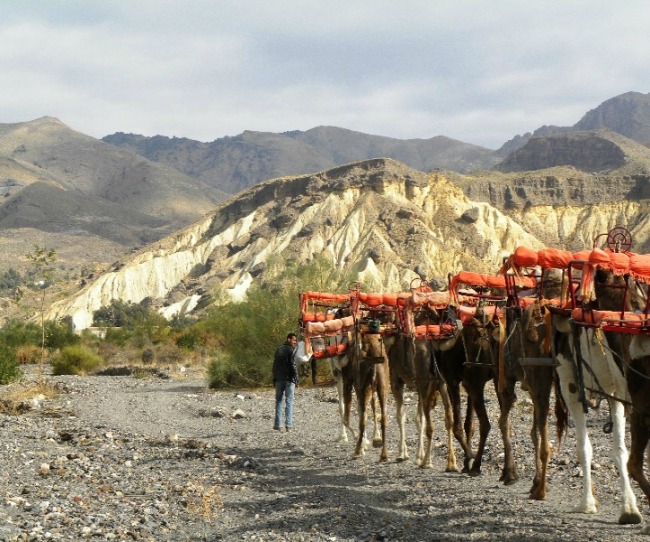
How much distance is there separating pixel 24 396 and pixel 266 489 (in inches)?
674

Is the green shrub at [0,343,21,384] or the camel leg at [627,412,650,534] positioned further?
the green shrub at [0,343,21,384]

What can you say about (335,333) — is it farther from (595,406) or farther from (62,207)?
(62,207)

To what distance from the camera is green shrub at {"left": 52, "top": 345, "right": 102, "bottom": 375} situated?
42781mm

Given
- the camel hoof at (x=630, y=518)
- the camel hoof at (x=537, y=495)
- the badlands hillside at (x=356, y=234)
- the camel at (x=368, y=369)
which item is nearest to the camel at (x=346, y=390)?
the camel at (x=368, y=369)

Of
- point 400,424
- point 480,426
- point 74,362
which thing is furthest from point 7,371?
point 480,426

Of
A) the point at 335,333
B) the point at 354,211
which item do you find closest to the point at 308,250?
→ the point at 354,211

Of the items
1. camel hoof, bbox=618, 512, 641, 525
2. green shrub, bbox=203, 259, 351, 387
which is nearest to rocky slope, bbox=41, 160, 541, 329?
green shrub, bbox=203, 259, 351, 387

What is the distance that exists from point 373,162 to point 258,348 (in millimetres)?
64883

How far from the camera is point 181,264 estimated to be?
98000 mm

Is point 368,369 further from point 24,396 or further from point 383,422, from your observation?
point 24,396

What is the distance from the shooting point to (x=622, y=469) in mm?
8414

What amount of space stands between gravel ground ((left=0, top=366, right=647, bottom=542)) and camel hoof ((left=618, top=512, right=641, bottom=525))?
0.34 ft

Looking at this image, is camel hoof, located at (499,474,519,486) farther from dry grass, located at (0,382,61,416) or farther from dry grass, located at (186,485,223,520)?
dry grass, located at (0,382,61,416)

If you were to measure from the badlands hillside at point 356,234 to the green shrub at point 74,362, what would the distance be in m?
28.6
